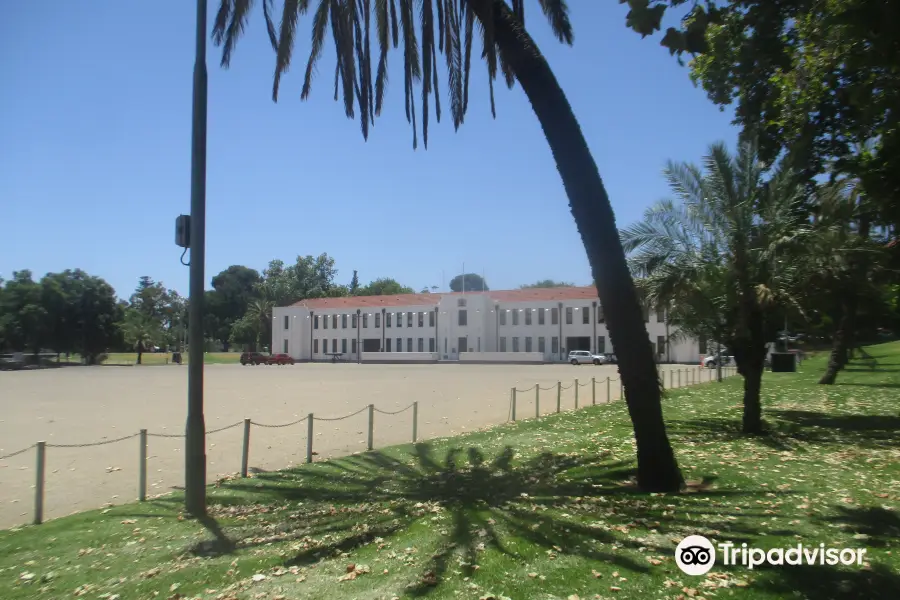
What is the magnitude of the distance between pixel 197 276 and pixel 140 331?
85.0 meters

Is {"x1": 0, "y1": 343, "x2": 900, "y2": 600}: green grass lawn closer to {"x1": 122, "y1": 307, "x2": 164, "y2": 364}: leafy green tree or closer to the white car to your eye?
the white car

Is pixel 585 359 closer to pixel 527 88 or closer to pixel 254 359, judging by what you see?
pixel 254 359

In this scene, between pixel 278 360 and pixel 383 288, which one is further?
pixel 383 288

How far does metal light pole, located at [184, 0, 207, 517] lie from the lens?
Answer: 8.41m

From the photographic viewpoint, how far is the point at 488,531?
666cm

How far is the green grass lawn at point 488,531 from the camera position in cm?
522

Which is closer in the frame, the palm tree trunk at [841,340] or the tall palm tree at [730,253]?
the tall palm tree at [730,253]

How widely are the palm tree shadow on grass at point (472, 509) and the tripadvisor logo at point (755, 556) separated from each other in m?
0.25

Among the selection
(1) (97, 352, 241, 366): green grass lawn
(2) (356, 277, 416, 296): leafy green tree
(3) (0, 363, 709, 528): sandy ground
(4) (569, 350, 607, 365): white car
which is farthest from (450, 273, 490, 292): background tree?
(3) (0, 363, 709, 528): sandy ground

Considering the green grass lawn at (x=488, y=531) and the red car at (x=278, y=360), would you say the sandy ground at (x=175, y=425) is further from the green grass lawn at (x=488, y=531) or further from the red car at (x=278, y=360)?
the red car at (x=278, y=360)

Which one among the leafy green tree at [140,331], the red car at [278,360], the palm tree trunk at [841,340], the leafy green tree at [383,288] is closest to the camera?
the palm tree trunk at [841,340]

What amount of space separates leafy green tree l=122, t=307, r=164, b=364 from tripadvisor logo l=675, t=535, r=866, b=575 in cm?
8448

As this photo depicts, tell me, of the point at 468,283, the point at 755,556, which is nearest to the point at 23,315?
the point at 755,556

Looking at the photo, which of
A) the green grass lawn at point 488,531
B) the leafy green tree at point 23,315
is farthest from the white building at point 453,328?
the green grass lawn at point 488,531
